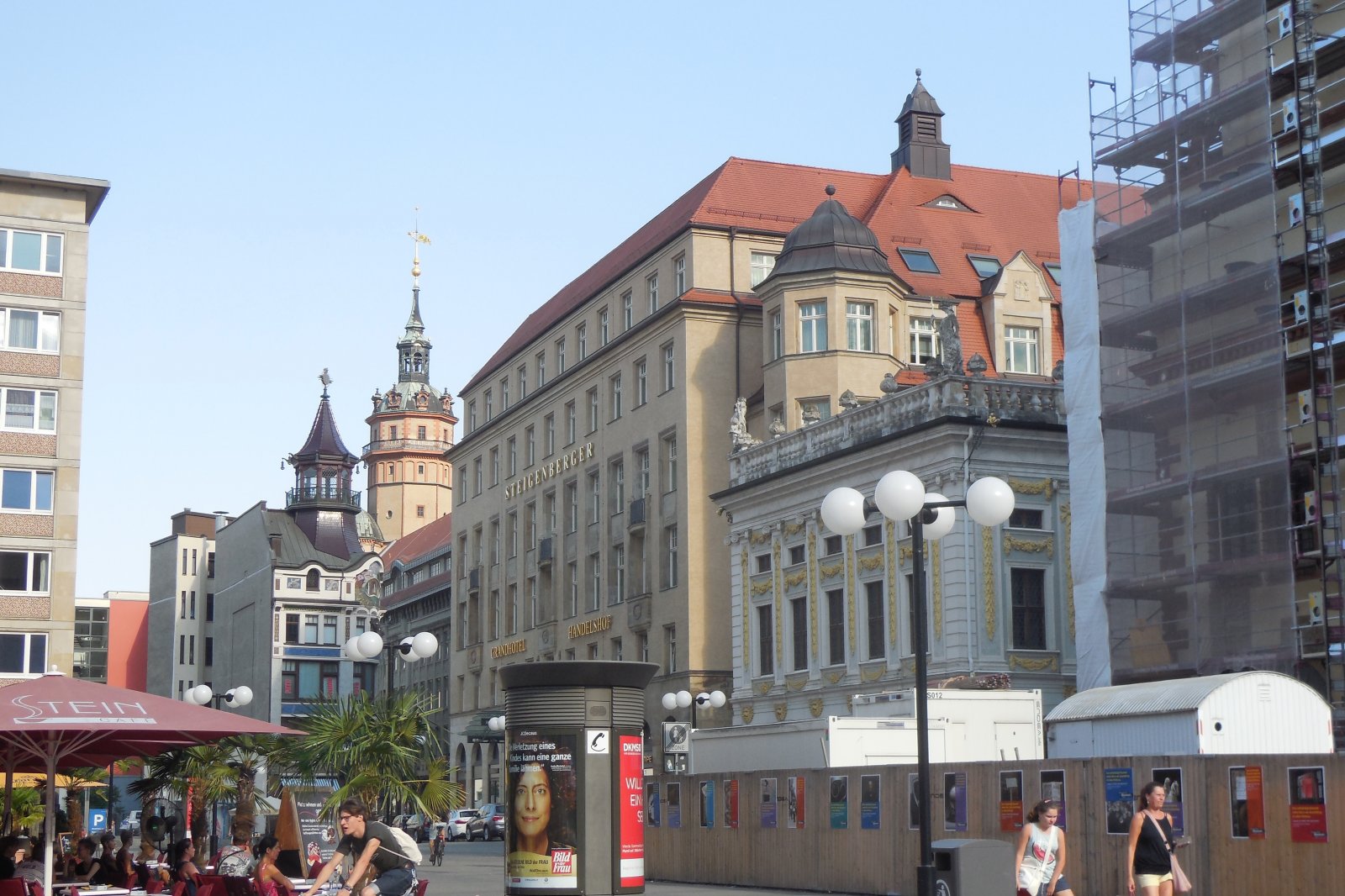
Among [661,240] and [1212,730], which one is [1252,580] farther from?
[661,240]

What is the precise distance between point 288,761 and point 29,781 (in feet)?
57.2

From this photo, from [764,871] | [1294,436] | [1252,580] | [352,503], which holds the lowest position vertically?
[764,871]

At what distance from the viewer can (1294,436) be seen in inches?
1481

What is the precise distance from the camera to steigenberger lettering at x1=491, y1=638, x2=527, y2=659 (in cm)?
8000

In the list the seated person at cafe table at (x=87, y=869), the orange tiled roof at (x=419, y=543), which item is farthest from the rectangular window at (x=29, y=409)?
the orange tiled roof at (x=419, y=543)

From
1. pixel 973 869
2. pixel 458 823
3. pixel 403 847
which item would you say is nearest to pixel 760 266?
pixel 458 823

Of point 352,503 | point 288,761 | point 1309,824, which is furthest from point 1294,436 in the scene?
point 352,503

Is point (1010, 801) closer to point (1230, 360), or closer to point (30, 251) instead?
point (1230, 360)

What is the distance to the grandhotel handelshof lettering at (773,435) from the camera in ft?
155

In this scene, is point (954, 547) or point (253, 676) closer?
point (954, 547)

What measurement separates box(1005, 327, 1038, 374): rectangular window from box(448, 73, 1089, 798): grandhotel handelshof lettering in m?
0.08

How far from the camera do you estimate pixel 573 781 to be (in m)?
26.2

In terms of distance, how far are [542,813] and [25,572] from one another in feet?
117

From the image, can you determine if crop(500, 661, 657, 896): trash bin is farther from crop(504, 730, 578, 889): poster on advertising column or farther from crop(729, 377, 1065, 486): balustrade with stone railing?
crop(729, 377, 1065, 486): balustrade with stone railing
